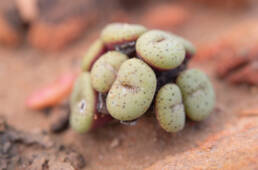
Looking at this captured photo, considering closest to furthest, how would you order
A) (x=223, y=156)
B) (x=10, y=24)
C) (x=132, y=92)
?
(x=223, y=156), (x=132, y=92), (x=10, y=24)

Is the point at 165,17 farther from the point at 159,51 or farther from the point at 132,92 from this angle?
the point at 132,92

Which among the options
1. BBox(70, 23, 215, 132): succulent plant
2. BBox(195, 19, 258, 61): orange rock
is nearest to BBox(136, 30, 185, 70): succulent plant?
BBox(70, 23, 215, 132): succulent plant

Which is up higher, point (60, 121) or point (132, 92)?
point (132, 92)

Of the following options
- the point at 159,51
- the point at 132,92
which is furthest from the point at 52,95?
the point at 159,51

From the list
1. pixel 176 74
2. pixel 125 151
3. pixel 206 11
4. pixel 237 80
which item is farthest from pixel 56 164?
pixel 206 11

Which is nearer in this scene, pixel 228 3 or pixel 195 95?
pixel 195 95

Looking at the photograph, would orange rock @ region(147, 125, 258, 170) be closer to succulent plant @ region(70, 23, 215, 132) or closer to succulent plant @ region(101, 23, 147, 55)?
succulent plant @ region(70, 23, 215, 132)
